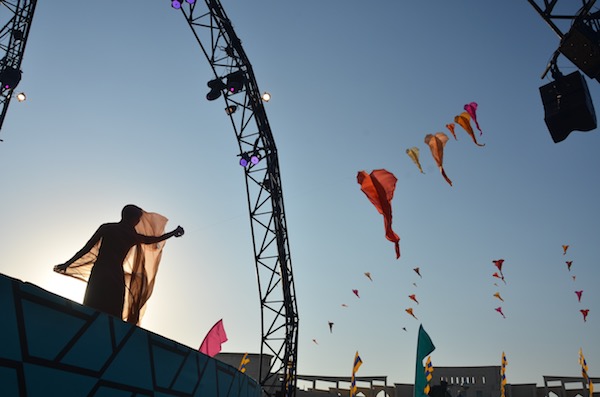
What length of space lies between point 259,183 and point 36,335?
35.9 ft

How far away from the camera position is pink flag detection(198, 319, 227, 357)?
10148mm

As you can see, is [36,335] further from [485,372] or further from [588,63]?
[485,372]

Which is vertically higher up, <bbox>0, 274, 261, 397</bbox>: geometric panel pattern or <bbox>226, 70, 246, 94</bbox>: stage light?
<bbox>226, 70, 246, 94</bbox>: stage light

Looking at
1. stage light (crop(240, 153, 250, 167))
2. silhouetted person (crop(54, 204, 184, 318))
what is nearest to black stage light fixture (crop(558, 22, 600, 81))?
silhouetted person (crop(54, 204, 184, 318))

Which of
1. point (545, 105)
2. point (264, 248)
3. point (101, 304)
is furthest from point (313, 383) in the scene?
point (101, 304)

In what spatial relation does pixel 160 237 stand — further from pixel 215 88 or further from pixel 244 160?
pixel 244 160

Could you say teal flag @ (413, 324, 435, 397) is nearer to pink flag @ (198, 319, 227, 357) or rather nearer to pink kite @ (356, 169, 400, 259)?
pink flag @ (198, 319, 227, 357)

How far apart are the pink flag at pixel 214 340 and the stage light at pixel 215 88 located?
576 cm

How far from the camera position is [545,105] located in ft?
20.1

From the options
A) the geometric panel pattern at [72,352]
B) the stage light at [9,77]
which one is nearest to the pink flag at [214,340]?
the geometric panel pattern at [72,352]

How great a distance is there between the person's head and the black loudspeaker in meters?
5.45

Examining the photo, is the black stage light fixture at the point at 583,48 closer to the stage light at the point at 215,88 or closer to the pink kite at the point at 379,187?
the pink kite at the point at 379,187

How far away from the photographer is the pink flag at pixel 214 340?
1015 centimetres

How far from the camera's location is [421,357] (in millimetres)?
13477
